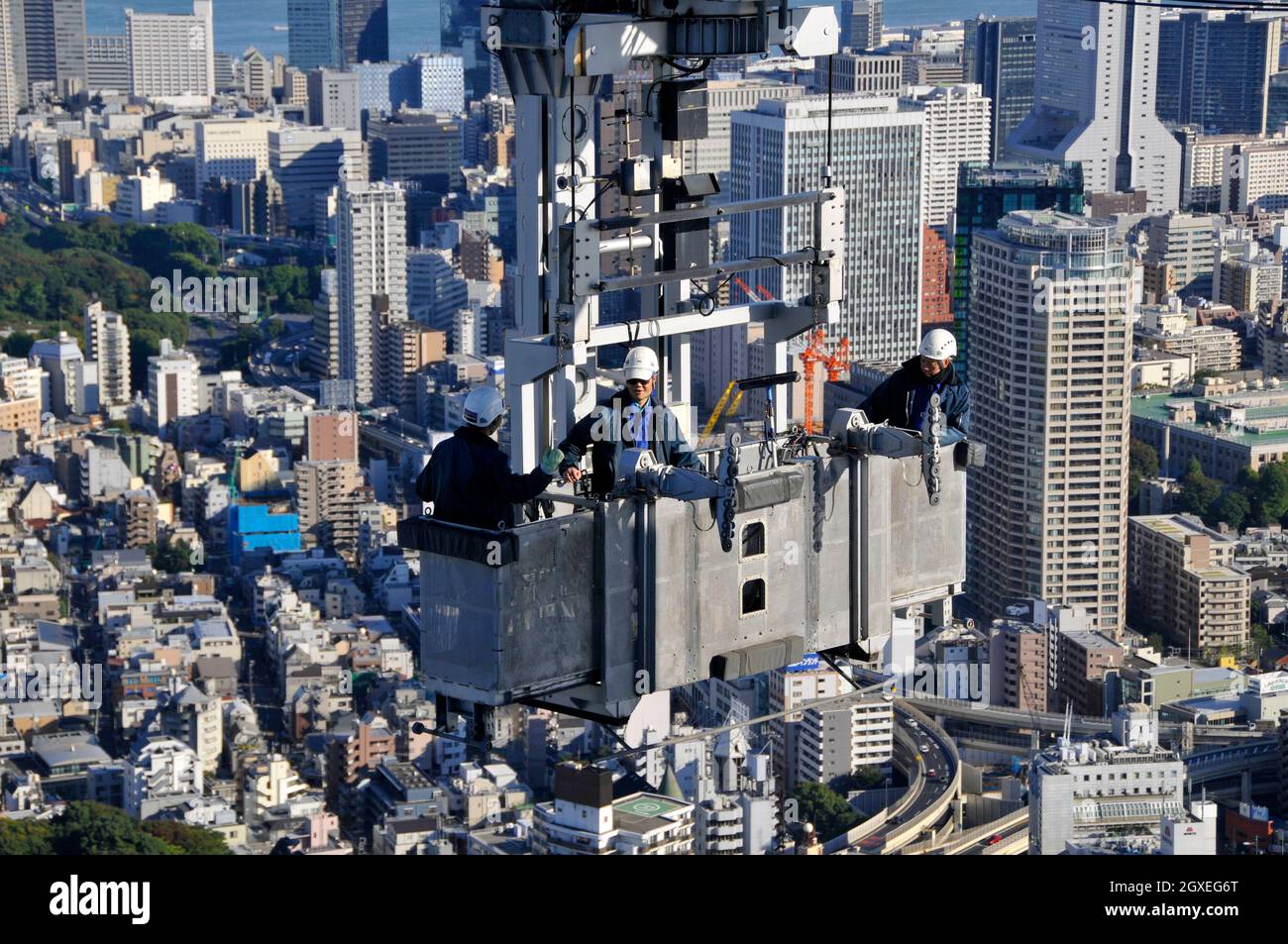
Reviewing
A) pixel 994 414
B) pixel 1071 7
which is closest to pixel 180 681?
pixel 994 414

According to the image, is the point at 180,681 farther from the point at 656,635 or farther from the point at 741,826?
the point at 656,635

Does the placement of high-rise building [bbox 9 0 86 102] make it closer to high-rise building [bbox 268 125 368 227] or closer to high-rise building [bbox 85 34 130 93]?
high-rise building [bbox 85 34 130 93]

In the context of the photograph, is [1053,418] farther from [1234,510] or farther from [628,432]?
[628,432]

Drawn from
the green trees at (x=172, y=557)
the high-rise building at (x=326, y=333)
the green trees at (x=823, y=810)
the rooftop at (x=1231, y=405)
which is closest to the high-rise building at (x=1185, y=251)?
the rooftop at (x=1231, y=405)

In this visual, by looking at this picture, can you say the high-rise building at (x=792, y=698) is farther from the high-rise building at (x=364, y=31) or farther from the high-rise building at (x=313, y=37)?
the high-rise building at (x=364, y=31)

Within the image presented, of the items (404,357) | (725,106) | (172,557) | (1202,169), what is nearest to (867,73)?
(725,106)

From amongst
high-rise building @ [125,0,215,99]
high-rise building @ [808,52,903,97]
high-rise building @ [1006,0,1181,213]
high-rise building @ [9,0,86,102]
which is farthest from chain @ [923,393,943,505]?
high-rise building @ [125,0,215,99]
